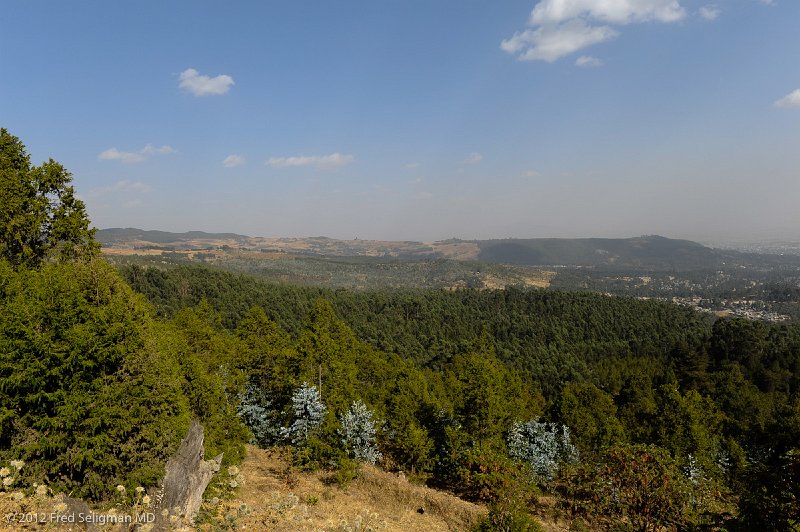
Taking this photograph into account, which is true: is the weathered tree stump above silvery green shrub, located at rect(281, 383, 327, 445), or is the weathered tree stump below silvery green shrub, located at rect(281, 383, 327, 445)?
above

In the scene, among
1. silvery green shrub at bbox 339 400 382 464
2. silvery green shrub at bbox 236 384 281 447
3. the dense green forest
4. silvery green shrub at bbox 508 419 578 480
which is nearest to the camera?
the dense green forest

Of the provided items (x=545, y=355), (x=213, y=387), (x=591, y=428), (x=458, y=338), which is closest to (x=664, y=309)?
(x=545, y=355)

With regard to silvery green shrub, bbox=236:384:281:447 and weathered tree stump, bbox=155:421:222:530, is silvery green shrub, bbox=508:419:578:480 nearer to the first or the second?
silvery green shrub, bbox=236:384:281:447

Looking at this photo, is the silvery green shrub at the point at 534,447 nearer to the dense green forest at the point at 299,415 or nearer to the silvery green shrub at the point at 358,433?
the dense green forest at the point at 299,415

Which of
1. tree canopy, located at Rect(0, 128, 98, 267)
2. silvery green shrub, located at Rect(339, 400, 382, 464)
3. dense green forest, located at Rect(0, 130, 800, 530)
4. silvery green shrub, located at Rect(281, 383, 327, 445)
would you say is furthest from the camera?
silvery green shrub, located at Rect(281, 383, 327, 445)

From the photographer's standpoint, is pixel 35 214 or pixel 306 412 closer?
pixel 35 214

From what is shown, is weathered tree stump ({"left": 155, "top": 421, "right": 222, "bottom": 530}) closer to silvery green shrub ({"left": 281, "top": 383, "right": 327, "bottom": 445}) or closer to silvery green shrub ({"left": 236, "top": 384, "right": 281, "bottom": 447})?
silvery green shrub ({"left": 281, "top": 383, "right": 327, "bottom": 445})

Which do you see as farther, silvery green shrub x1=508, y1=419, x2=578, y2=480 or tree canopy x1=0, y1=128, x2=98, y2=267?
silvery green shrub x1=508, y1=419, x2=578, y2=480

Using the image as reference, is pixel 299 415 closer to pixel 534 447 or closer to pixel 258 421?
pixel 258 421

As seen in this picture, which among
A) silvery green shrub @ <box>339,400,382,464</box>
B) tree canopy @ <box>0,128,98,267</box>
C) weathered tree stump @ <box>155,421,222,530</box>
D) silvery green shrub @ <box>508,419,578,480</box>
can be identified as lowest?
silvery green shrub @ <box>508,419,578,480</box>

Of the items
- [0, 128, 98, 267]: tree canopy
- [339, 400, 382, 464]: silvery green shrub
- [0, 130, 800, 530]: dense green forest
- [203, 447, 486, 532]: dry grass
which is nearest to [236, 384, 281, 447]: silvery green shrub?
[0, 130, 800, 530]: dense green forest

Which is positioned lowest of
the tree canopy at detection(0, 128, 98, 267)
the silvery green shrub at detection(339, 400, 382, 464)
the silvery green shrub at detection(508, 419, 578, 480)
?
the silvery green shrub at detection(508, 419, 578, 480)

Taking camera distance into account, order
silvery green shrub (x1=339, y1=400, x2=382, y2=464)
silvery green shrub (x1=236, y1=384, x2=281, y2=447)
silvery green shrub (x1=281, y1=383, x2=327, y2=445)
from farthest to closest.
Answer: silvery green shrub (x1=236, y1=384, x2=281, y2=447) < silvery green shrub (x1=281, y1=383, x2=327, y2=445) < silvery green shrub (x1=339, y1=400, x2=382, y2=464)

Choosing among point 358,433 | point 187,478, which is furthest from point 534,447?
point 187,478
